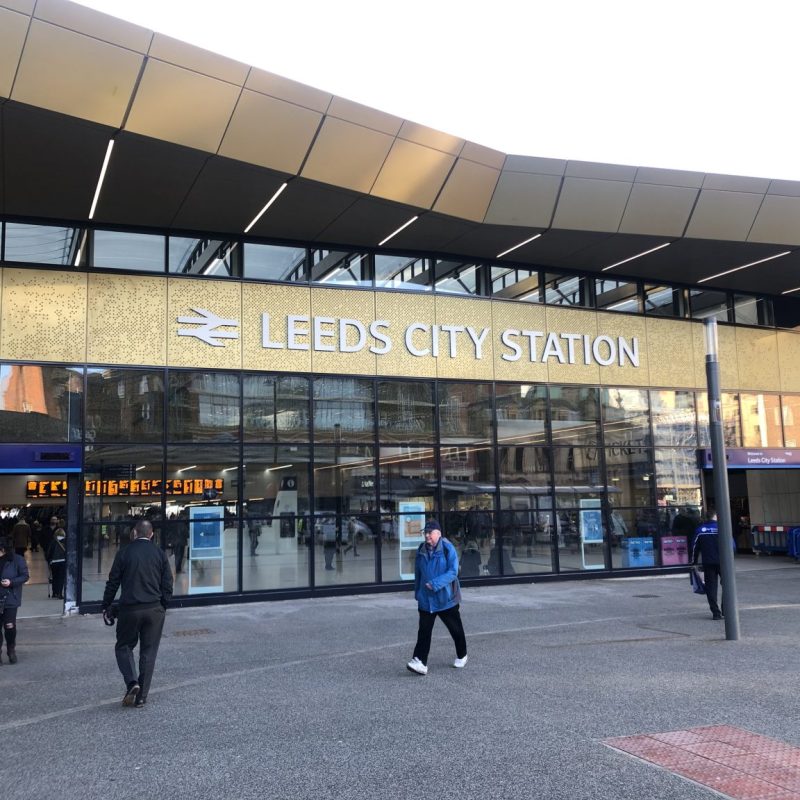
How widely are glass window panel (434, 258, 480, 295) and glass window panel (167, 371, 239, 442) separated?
5206 millimetres

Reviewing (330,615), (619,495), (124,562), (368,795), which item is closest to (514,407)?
(619,495)

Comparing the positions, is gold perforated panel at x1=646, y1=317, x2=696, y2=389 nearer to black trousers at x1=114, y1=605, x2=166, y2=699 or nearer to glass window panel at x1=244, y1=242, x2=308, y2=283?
glass window panel at x1=244, y1=242, x2=308, y2=283

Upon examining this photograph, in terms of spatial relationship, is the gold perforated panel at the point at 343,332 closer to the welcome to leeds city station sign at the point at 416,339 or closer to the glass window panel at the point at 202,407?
the welcome to leeds city station sign at the point at 416,339

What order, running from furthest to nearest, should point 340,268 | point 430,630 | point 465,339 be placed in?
point 465,339
point 340,268
point 430,630

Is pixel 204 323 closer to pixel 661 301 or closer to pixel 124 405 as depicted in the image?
pixel 124 405

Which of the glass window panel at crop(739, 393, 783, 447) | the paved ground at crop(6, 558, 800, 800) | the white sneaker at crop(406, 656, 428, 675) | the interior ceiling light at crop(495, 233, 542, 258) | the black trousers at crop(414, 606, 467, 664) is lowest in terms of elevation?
the paved ground at crop(6, 558, 800, 800)

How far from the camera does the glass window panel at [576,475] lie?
17984mm

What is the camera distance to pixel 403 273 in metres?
17.2

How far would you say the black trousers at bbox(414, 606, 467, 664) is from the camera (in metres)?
8.30

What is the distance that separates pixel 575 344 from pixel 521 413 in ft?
7.60

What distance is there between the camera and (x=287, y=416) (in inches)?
616

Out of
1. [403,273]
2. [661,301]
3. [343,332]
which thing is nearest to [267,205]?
[343,332]

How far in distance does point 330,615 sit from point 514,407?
6880 mm

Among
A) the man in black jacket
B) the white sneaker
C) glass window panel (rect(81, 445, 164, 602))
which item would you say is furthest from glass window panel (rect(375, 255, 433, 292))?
the man in black jacket
